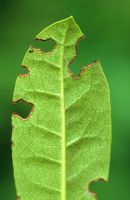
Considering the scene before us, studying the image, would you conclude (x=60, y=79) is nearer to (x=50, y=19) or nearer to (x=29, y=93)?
(x=29, y=93)

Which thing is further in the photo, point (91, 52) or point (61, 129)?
point (91, 52)

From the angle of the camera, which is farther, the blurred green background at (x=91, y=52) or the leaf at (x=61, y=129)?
the blurred green background at (x=91, y=52)

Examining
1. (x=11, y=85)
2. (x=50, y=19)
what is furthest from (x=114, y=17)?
(x=11, y=85)

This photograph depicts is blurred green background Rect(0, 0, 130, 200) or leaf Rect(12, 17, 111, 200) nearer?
leaf Rect(12, 17, 111, 200)
